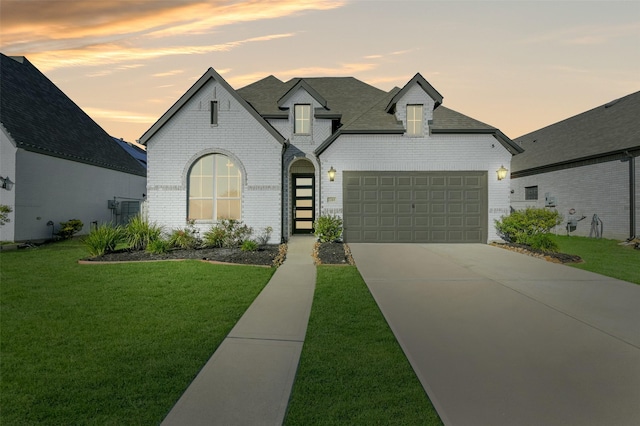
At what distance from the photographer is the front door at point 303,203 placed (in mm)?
17094

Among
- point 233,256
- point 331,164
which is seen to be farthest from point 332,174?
point 233,256

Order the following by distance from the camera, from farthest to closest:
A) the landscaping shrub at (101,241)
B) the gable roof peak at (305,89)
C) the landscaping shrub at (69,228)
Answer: the landscaping shrub at (69,228), the gable roof peak at (305,89), the landscaping shrub at (101,241)

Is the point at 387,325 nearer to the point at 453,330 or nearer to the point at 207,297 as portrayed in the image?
the point at 453,330

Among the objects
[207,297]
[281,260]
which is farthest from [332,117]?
[207,297]

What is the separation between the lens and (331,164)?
1480 centimetres

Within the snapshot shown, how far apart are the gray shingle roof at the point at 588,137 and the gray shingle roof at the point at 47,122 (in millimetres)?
28463

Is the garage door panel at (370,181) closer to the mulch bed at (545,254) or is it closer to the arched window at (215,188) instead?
the arched window at (215,188)

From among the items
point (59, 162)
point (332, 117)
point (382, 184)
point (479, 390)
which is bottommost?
point (479, 390)

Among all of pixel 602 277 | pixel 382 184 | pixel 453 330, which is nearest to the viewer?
pixel 453 330

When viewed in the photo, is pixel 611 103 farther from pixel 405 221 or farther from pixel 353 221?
pixel 353 221

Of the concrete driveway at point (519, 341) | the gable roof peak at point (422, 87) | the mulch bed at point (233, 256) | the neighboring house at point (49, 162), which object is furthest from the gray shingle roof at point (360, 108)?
the neighboring house at point (49, 162)

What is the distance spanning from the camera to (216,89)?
13.4m

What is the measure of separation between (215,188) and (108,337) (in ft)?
32.4

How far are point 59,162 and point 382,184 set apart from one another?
16203mm
